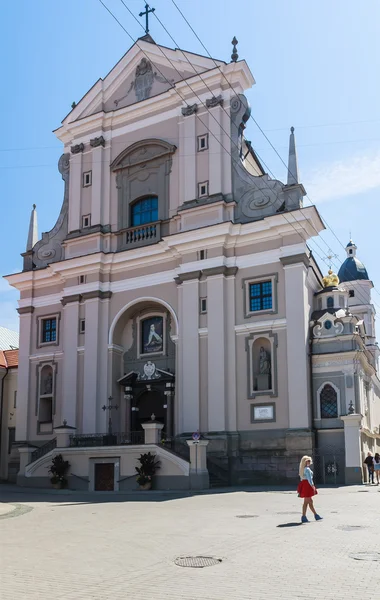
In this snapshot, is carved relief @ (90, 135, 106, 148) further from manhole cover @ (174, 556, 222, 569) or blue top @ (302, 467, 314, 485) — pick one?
manhole cover @ (174, 556, 222, 569)

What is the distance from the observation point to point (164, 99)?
36.2 m

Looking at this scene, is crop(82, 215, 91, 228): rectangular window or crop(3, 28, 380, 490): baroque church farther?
crop(82, 215, 91, 228): rectangular window

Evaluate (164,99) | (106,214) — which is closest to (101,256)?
(106,214)

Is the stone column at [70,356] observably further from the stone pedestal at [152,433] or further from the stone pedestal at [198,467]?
the stone pedestal at [198,467]

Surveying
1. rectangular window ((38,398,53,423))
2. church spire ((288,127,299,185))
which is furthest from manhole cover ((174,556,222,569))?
rectangular window ((38,398,53,423))

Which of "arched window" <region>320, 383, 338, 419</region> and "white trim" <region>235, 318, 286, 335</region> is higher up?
"white trim" <region>235, 318, 286, 335</region>

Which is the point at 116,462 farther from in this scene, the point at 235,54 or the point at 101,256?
the point at 235,54

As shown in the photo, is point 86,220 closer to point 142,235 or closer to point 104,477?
point 142,235

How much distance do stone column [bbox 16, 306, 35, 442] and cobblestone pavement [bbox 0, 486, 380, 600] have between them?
18889 millimetres

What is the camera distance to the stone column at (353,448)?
2789 cm

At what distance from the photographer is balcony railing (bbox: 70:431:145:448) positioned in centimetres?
3073

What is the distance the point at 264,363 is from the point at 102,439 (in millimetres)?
8494

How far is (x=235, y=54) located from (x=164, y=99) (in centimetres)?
448

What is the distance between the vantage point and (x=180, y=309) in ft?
108
